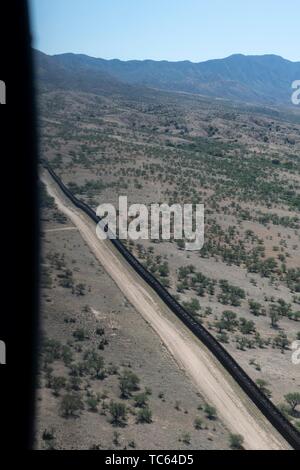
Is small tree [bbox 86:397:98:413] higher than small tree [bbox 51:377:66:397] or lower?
lower

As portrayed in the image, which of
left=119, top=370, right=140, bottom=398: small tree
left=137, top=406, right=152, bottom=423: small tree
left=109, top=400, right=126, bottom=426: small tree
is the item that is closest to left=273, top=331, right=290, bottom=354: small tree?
left=119, top=370, right=140, bottom=398: small tree

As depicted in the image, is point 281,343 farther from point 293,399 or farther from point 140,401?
point 140,401

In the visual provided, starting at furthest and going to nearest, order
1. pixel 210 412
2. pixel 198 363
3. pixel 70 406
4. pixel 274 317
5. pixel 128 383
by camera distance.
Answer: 1. pixel 274 317
2. pixel 198 363
3. pixel 128 383
4. pixel 210 412
5. pixel 70 406

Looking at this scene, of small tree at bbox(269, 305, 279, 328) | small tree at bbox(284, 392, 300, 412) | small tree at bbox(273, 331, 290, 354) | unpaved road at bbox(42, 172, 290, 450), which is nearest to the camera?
unpaved road at bbox(42, 172, 290, 450)

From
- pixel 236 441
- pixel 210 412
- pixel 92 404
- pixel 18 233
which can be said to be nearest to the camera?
pixel 236 441

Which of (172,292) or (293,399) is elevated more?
(172,292)

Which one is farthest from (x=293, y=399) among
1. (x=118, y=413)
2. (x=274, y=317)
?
(x=274, y=317)

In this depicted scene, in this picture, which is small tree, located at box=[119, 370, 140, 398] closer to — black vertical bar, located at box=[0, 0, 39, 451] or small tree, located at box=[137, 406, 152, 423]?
small tree, located at box=[137, 406, 152, 423]

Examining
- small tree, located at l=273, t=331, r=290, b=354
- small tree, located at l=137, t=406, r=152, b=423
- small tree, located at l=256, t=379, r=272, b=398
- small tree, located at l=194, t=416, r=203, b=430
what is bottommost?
small tree, located at l=273, t=331, r=290, b=354
